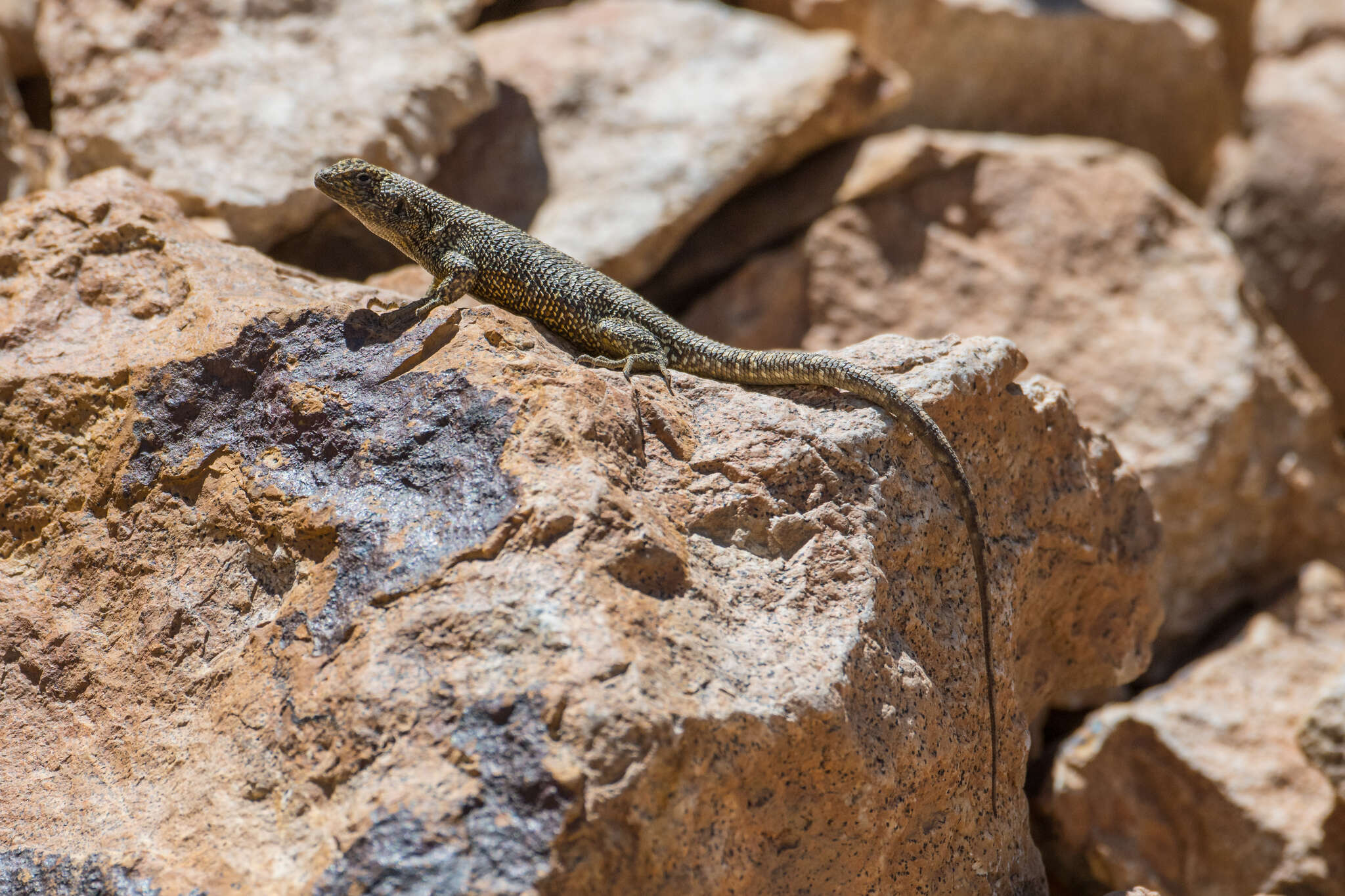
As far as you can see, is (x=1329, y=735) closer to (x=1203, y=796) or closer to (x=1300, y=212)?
(x=1203, y=796)

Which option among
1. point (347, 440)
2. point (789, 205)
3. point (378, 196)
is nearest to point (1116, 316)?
point (789, 205)

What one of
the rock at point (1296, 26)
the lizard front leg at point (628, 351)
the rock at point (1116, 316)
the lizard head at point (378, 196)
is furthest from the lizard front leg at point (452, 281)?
the rock at point (1296, 26)

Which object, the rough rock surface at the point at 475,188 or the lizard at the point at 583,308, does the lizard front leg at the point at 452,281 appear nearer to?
the lizard at the point at 583,308

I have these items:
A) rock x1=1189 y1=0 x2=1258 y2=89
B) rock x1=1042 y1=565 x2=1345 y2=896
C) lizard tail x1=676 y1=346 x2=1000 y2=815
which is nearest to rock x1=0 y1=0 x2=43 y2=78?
lizard tail x1=676 y1=346 x2=1000 y2=815

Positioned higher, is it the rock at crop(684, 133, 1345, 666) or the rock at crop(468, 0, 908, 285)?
the rock at crop(468, 0, 908, 285)

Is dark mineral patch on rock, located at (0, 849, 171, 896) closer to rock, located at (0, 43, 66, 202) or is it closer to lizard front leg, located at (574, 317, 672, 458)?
lizard front leg, located at (574, 317, 672, 458)

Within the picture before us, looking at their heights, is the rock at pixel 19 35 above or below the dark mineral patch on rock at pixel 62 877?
above

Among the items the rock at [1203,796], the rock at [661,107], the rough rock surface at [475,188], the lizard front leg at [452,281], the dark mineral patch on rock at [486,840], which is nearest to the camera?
the dark mineral patch on rock at [486,840]
